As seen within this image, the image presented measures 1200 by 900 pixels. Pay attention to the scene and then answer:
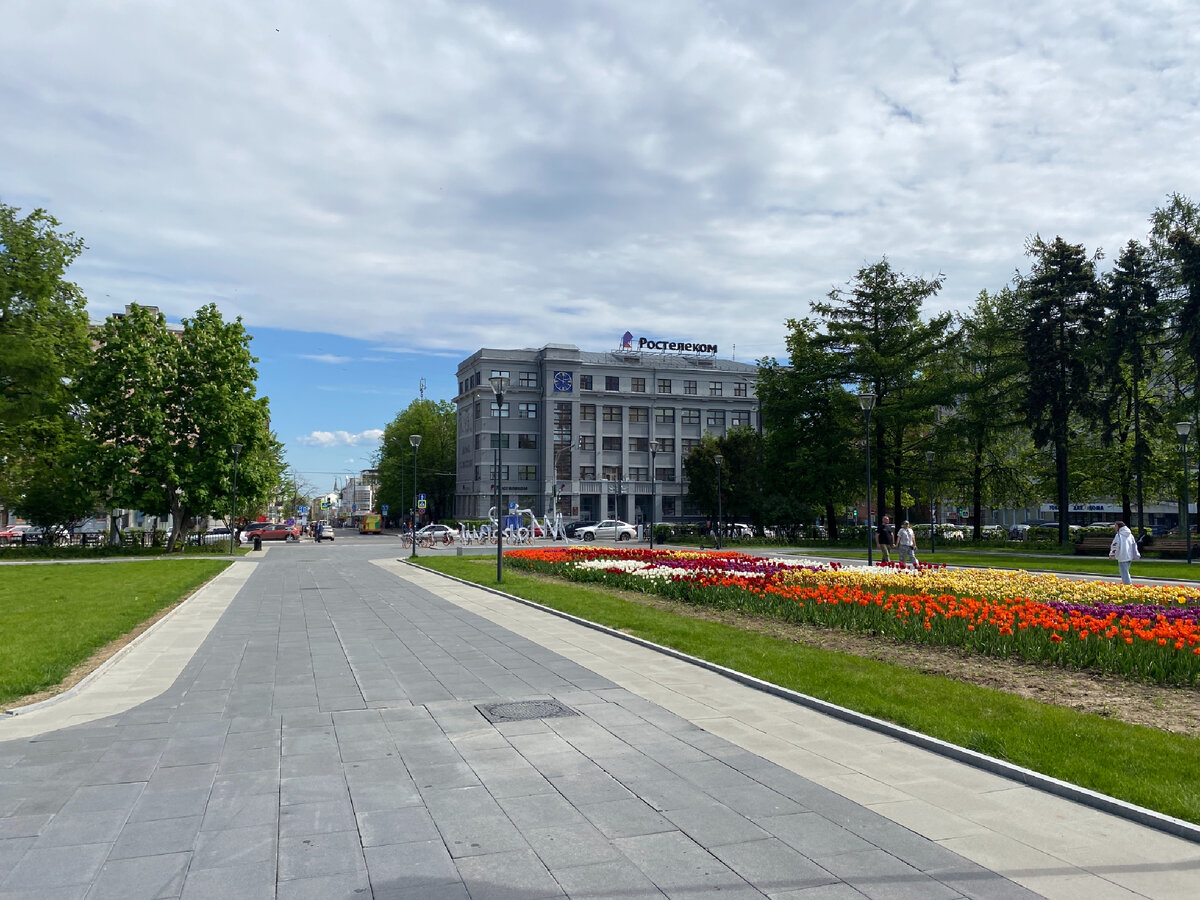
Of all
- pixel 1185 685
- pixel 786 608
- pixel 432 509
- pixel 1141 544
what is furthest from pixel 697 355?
pixel 1185 685

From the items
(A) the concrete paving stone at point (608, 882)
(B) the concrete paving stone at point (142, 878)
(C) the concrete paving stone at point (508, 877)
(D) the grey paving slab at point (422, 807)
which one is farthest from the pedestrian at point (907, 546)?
(B) the concrete paving stone at point (142, 878)

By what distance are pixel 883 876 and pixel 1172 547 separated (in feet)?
115

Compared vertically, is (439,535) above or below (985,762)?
below

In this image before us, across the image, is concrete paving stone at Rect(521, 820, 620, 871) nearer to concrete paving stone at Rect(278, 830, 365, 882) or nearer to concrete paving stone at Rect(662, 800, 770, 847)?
concrete paving stone at Rect(662, 800, 770, 847)

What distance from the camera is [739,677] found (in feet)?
31.7

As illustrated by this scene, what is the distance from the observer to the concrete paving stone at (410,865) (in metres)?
4.46

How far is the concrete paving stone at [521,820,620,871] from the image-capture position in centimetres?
474

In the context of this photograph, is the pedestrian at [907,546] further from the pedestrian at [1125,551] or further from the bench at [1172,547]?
the bench at [1172,547]

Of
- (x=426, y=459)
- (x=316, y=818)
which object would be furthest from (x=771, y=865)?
(x=426, y=459)

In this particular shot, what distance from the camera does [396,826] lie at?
5.28 metres

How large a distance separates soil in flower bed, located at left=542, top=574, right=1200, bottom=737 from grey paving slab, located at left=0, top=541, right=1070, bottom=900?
12.5 feet

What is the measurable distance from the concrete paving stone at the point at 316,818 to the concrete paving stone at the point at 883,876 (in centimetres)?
301

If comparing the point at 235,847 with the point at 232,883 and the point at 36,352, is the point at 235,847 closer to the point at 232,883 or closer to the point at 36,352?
the point at 232,883

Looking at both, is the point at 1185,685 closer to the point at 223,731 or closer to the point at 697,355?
the point at 223,731
